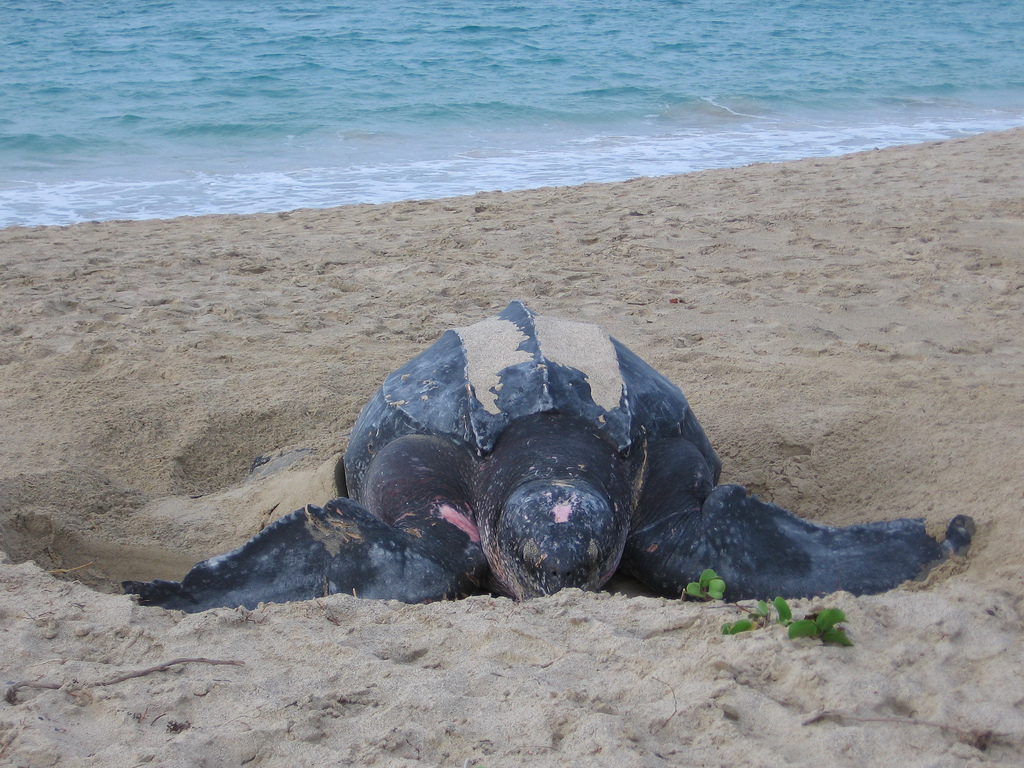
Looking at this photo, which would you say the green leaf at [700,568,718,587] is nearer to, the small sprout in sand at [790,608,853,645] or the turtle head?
the turtle head

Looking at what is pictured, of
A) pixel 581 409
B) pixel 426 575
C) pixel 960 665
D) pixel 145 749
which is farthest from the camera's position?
pixel 581 409

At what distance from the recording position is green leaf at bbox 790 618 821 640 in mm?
1444

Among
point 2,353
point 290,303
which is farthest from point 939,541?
point 2,353

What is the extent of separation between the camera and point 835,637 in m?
1.45

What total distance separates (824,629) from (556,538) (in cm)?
64

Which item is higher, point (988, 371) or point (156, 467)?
point (988, 371)

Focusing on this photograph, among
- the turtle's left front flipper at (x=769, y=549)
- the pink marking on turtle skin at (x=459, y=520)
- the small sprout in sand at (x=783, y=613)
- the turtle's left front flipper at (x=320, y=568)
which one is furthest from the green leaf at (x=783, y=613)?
the pink marking on turtle skin at (x=459, y=520)

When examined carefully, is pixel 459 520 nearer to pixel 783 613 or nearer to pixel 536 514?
pixel 536 514

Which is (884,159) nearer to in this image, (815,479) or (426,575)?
(815,479)

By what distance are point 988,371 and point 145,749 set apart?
3.28 meters

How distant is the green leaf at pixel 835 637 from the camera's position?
1.44 m

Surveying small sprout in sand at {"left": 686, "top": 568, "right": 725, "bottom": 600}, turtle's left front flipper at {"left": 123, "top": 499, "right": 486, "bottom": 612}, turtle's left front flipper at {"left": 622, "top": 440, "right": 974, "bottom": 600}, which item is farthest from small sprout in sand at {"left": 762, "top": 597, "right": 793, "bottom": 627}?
turtle's left front flipper at {"left": 123, "top": 499, "right": 486, "bottom": 612}

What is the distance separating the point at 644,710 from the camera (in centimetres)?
130

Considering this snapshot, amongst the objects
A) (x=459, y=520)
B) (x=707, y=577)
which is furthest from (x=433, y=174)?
(x=707, y=577)
